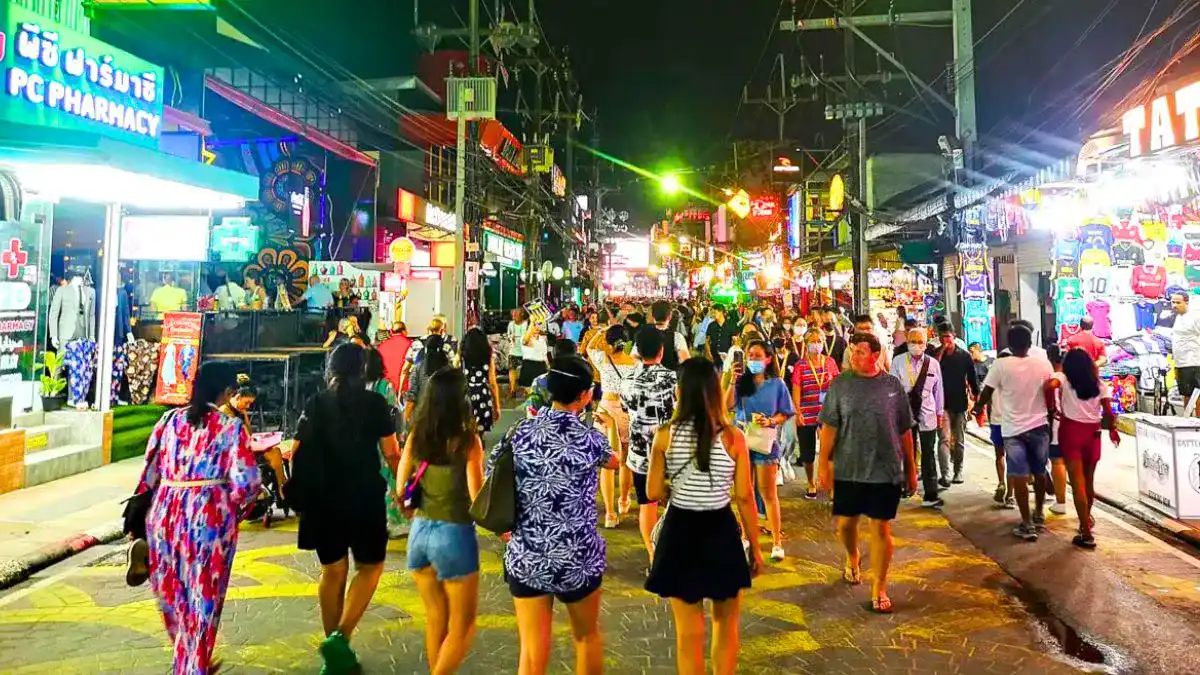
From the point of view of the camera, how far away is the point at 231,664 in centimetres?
430

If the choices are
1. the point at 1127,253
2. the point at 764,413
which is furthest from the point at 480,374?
the point at 1127,253

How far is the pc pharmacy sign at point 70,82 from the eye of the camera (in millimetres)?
8844

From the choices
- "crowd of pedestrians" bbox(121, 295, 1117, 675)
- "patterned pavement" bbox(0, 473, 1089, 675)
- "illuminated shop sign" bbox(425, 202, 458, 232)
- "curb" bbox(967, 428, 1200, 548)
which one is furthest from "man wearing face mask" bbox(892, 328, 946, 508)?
"illuminated shop sign" bbox(425, 202, 458, 232)

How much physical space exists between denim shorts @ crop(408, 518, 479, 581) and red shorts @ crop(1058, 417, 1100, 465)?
5.86 m

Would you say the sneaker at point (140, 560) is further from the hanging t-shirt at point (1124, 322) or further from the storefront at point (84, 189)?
the hanging t-shirt at point (1124, 322)

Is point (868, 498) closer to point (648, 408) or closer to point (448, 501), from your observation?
Result: point (648, 408)

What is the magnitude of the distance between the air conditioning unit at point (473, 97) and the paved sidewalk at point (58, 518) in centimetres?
1119

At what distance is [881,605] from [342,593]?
364 cm

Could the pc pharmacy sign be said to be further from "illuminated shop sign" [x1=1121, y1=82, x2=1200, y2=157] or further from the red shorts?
"illuminated shop sign" [x1=1121, y1=82, x2=1200, y2=157]

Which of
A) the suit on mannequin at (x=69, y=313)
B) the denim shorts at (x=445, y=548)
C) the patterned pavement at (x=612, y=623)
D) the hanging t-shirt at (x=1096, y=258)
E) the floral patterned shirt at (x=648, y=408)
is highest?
the hanging t-shirt at (x=1096, y=258)

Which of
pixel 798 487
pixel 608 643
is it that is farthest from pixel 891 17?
pixel 608 643

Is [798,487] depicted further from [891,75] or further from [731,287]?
[731,287]

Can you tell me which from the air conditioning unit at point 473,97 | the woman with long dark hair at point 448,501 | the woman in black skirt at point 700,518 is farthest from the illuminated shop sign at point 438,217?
the woman in black skirt at point 700,518

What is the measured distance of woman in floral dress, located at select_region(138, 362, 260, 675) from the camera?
3.59 meters
